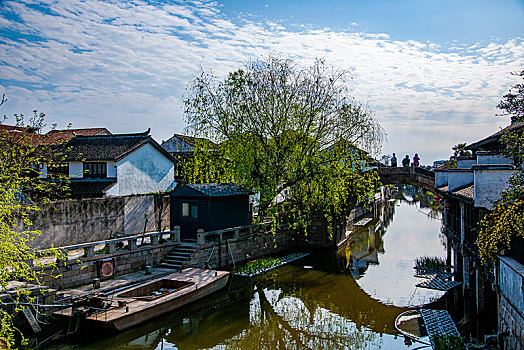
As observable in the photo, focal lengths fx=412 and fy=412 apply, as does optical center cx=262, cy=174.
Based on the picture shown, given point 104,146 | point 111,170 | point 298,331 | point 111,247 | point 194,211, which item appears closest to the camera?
point 298,331

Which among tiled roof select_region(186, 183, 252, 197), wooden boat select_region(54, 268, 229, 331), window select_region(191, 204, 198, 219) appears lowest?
wooden boat select_region(54, 268, 229, 331)

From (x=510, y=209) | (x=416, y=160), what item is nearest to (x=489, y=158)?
(x=510, y=209)

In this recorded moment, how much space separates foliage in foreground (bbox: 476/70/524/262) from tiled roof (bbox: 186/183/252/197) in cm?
1307

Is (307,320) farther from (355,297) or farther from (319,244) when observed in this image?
(319,244)

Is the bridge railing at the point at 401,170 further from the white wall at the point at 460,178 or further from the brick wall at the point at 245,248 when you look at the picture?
the white wall at the point at 460,178

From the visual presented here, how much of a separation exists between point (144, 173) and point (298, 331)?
18045 mm

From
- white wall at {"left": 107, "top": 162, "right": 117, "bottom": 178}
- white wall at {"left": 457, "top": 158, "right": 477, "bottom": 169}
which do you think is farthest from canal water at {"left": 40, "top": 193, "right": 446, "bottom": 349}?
white wall at {"left": 107, "top": 162, "right": 117, "bottom": 178}

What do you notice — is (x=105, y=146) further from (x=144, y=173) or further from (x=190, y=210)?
(x=190, y=210)

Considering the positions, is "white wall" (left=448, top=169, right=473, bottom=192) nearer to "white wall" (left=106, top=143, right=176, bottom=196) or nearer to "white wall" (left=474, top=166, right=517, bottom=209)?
"white wall" (left=474, top=166, right=517, bottom=209)

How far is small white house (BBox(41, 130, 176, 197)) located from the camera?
25609 millimetres

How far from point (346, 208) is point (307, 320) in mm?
12608

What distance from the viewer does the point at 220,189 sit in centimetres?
2159

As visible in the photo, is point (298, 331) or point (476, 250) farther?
point (298, 331)

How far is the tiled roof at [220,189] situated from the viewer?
20583mm
